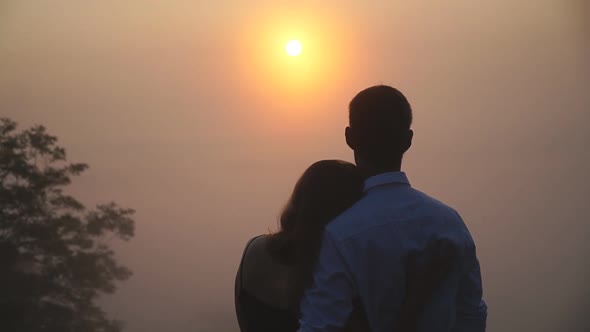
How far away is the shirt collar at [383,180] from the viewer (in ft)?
3.13

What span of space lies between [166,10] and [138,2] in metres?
0.61

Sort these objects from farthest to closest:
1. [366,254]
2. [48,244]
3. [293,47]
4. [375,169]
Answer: [293,47], [48,244], [375,169], [366,254]

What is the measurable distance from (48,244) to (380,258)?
10.00 metres

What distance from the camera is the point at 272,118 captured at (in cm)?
1319

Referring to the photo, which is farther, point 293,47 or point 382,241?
point 293,47

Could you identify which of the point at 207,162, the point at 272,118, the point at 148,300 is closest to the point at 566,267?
the point at 272,118

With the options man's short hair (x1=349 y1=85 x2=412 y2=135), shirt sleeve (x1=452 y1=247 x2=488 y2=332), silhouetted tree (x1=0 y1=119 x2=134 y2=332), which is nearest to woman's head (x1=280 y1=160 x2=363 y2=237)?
man's short hair (x1=349 y1=85 x2=412 y2=135)

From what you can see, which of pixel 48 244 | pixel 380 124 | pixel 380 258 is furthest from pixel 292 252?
pixel 48 244

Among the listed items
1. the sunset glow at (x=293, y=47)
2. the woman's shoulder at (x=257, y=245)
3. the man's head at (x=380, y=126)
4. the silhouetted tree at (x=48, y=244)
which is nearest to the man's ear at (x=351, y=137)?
the man's head at (x=380, y=126)

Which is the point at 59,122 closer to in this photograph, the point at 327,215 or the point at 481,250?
the point at 327,215

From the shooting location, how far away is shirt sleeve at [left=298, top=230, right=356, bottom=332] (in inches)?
35.0

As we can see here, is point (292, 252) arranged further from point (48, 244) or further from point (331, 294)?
point (48, 244)

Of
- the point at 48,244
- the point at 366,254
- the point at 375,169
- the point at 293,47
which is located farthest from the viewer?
the point at 293,47

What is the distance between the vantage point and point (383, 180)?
0.95 m
